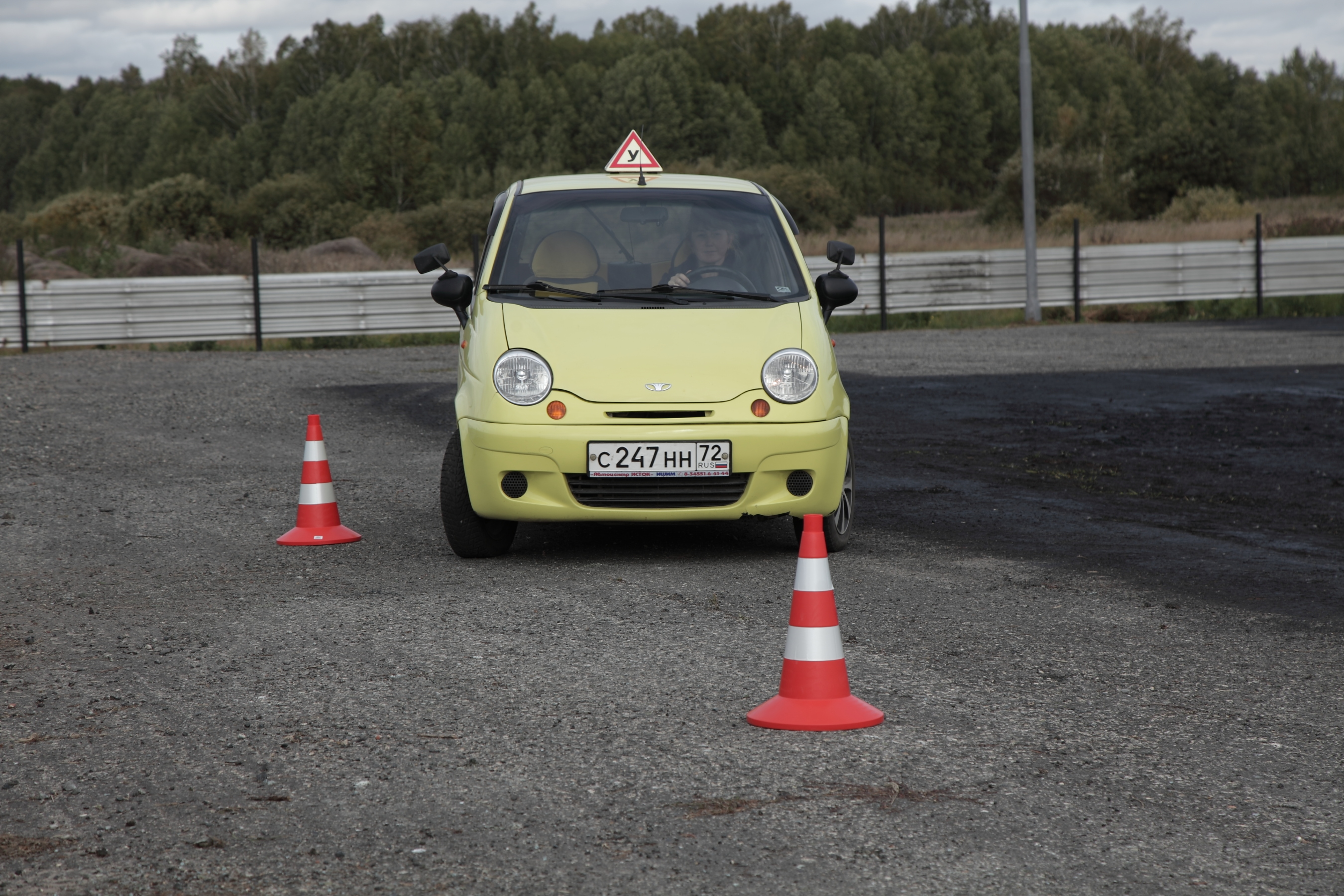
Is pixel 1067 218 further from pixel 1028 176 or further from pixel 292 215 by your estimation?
pixel 292 215

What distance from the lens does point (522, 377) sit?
619 centimetres

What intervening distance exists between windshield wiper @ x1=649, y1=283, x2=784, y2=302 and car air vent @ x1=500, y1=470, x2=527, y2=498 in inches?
50.4

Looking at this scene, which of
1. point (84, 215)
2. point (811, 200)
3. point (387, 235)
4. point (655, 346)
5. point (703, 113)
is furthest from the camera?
point (703, 113)

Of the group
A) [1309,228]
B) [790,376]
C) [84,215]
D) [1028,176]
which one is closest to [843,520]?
[790,376]

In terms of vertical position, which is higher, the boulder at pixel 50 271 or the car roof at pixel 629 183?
the boulder at pixel 50 271

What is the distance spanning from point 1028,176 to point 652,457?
21.3 meters

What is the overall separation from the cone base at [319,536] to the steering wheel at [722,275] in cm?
218

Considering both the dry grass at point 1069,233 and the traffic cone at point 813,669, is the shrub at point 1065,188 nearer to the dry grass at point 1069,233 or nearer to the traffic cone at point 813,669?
the dry grass at point 1069,233

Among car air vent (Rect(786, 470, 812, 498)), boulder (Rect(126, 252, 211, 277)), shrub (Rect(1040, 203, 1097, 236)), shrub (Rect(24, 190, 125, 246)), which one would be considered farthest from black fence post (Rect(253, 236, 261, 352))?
shrub (Rect(1040, 203, 1097, 236))

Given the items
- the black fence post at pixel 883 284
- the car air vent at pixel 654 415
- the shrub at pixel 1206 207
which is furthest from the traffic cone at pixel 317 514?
the shrub at pixel 1206 207

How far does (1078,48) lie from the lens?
413 feet

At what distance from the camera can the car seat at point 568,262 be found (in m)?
6.94

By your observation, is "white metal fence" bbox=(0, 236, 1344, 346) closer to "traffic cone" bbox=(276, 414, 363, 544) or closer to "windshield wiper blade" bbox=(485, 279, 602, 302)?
"traffic cone" bbox=(276, 414, 363, 544)

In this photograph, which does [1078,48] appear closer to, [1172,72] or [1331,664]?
[1172,72]
